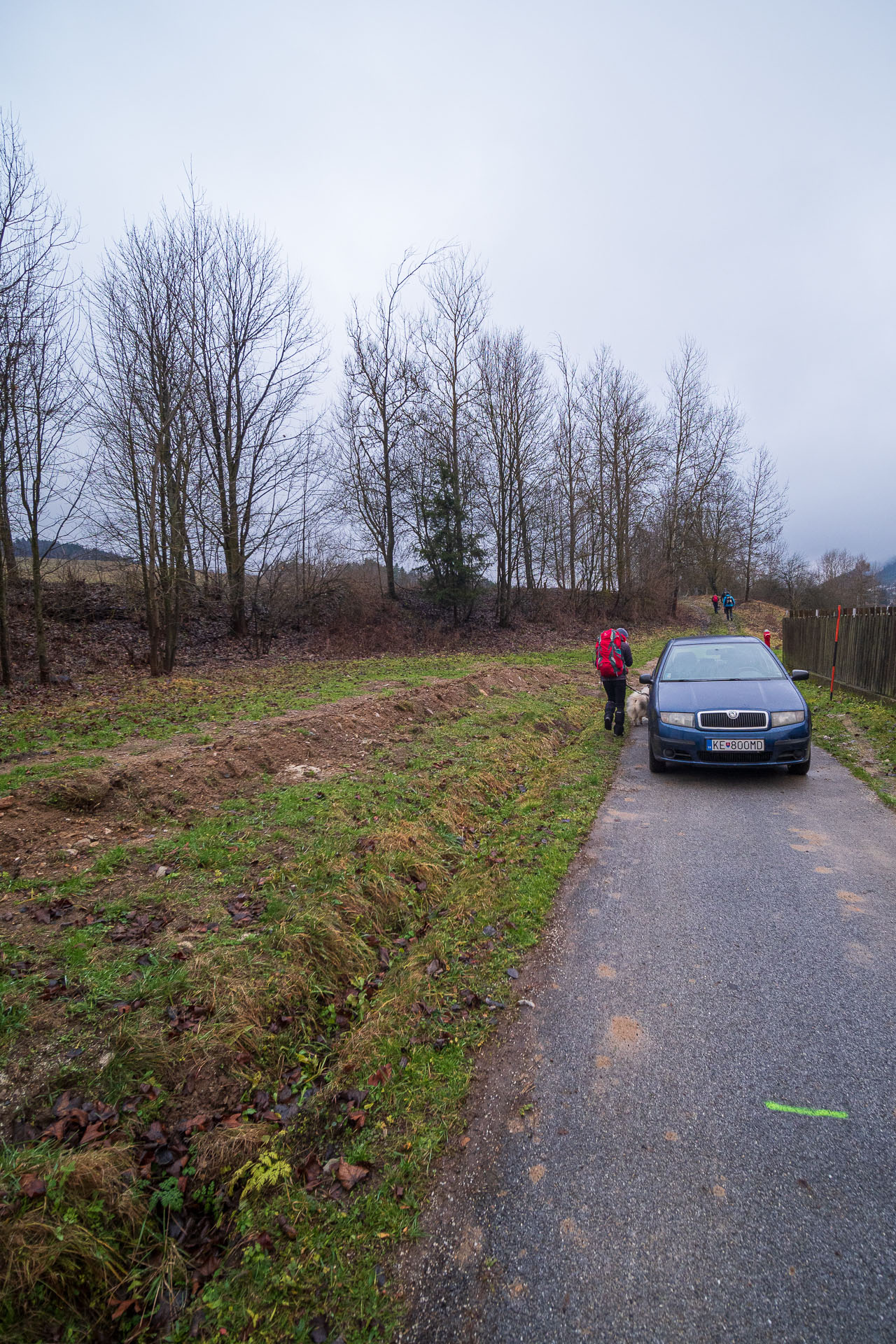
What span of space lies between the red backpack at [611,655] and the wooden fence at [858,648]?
5505 millimetres

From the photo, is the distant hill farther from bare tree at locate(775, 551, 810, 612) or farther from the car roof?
bare tree at locate(775, 551, 810, 612)

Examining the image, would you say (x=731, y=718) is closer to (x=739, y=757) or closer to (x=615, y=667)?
(x=739, y=757)

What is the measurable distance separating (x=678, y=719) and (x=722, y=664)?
4.96ft

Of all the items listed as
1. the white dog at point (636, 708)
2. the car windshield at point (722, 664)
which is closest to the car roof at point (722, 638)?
the car windshield at point (722, 664)

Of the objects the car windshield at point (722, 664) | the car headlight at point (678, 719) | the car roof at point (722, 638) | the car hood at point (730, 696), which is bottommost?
the car headlight at point (678, 719)

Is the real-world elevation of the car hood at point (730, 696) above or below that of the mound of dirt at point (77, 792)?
above

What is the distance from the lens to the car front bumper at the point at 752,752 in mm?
6898

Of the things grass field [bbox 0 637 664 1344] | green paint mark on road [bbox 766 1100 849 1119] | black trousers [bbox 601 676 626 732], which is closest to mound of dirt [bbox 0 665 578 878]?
grass field [bbox 0 637 664 1344]

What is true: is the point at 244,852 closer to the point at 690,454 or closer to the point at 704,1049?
the point at 704,1049

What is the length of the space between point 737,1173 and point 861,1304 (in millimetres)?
466

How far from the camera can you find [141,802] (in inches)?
221

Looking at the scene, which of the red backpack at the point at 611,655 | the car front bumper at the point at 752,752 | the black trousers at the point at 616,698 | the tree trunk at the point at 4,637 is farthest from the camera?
the tree trunk at the point at 4,637

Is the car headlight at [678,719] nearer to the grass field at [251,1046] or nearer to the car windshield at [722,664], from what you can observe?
the car windshield at [722,664]

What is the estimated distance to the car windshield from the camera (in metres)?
7.86
